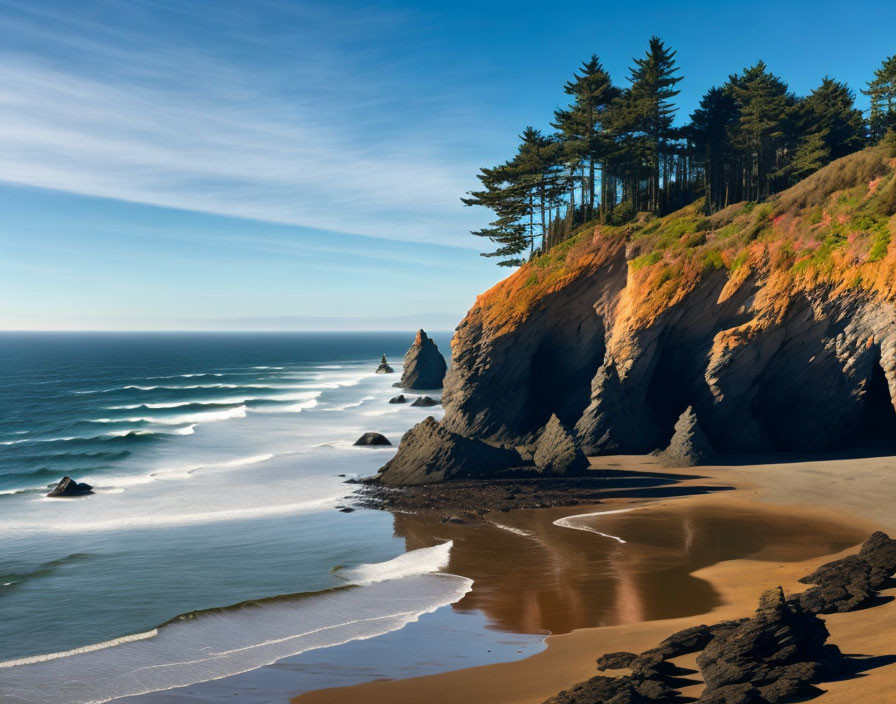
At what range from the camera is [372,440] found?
4703cm

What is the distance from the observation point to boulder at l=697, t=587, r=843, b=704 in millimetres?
11180

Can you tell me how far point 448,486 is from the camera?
33875mm

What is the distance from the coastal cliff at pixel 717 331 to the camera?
35938 millimetres

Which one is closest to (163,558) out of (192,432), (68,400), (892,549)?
(892,549)

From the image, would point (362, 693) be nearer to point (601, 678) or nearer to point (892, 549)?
point (601, 678)

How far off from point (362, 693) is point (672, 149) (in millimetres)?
49500

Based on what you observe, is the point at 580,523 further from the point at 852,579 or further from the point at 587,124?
the point at 587,124

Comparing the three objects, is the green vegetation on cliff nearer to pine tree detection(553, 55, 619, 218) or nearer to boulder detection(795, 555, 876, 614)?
pine tree detection(553, 55, 619, 218)

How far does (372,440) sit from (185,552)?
22.3m

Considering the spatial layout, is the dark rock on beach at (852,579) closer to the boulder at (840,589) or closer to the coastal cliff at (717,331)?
the boulder at (840,589)

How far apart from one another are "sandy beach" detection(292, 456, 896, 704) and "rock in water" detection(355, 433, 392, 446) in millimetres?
20097

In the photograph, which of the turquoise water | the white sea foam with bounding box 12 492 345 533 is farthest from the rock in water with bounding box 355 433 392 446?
the white sea foam with bounding box 12 492 345 533

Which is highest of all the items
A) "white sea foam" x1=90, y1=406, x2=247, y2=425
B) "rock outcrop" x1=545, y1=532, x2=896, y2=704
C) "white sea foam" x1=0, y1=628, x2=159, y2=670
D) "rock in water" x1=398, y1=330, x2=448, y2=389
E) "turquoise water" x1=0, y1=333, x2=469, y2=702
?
"rock in water" x1=398, y1=330, x2=448, y2=389

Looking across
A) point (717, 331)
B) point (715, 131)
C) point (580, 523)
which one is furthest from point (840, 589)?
point (715, 131)
